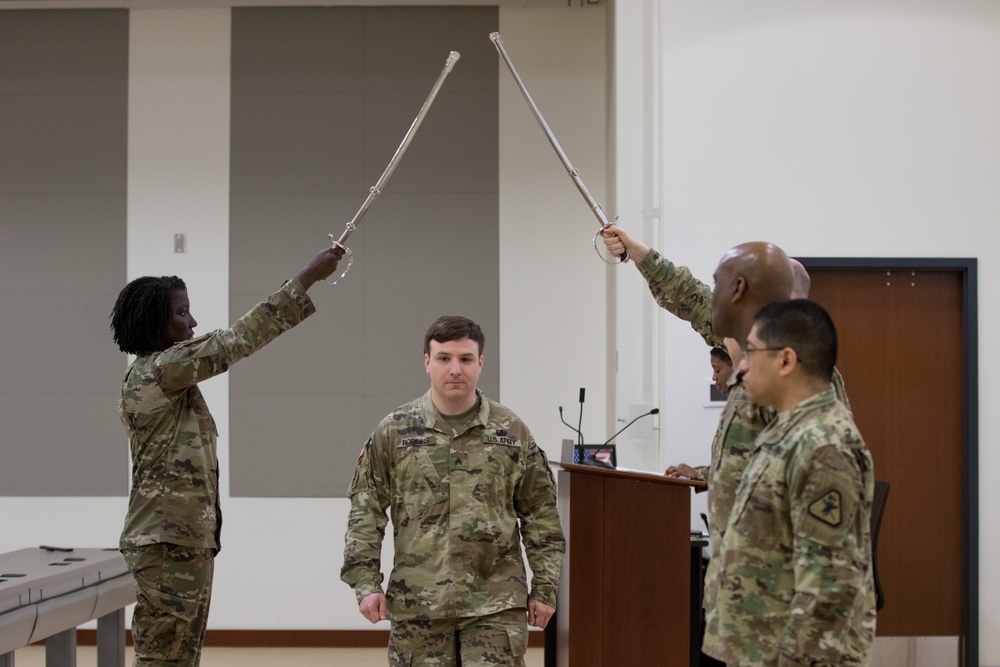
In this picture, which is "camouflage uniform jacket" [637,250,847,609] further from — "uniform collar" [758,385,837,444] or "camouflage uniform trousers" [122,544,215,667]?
"camouflage uniform trousers" [122,544,215,667]

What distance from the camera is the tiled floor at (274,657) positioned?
5.32 m

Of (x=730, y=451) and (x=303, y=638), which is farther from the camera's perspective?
(x=303, y=638)

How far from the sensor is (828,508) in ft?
5.87

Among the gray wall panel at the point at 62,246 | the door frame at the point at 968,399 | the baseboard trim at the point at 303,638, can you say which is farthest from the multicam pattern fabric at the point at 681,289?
the gray wall panel at the point at 62,246

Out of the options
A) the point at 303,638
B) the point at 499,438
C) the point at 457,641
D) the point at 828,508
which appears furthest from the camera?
the point at 303,638

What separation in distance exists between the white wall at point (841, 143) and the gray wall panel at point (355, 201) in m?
1.35

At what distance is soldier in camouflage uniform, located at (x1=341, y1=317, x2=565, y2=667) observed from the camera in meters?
2.69

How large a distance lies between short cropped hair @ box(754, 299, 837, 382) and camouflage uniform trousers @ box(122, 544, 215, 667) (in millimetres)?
2100

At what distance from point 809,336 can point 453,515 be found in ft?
4.06

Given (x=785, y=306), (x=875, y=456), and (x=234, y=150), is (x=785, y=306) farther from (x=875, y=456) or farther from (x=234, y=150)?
(x=234, y=150)

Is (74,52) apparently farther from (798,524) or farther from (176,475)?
(798,524)

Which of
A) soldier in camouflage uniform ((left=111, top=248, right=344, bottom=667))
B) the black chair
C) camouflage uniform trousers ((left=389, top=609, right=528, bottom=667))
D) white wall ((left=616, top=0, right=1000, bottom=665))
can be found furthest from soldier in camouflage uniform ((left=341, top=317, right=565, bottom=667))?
white wall ((left=616, top=0, right=1000, bottom=665))

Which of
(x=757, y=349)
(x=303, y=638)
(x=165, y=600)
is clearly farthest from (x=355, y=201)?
(x=757, y=349)

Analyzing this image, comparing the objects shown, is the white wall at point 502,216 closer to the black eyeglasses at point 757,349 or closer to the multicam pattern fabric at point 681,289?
the multicam pattern fabric at point 681,289
